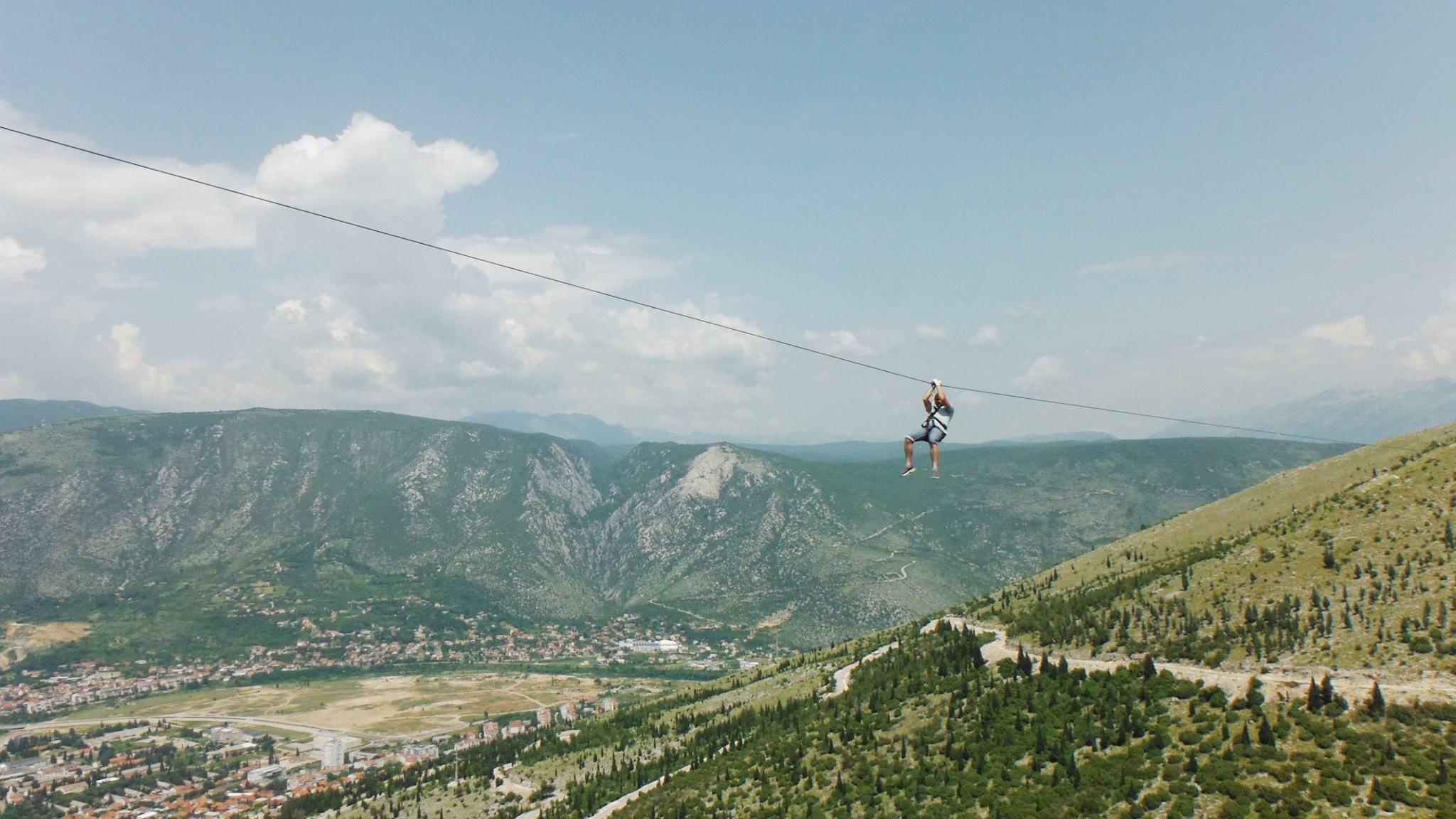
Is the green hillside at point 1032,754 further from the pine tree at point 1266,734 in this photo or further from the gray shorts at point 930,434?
the gray shorts at point 930,434

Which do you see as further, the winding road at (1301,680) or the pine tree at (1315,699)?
the pine tree at (1315,699)

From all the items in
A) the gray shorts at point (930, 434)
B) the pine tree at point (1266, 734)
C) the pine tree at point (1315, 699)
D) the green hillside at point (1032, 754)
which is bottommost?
the green hillside at point (1032, 754)

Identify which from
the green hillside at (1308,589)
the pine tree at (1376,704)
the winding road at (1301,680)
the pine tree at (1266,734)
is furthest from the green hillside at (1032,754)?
the green hillside at (1308,589)

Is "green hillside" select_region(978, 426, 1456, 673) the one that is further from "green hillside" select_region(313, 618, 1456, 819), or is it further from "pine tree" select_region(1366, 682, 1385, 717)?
"green hillside" select_region(313, 618, 1456, 819)

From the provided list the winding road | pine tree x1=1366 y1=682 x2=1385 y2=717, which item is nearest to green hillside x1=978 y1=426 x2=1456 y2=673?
the winding road

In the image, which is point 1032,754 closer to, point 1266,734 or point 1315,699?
point 1266,734

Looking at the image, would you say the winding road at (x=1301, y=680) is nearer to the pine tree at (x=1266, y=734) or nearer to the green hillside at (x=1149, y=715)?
the green hillside at (x=1149, y=715)

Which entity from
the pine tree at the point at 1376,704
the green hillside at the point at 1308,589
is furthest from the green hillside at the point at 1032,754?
the green hillside at the point at 1308,589

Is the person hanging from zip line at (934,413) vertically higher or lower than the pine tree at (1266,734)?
higher
